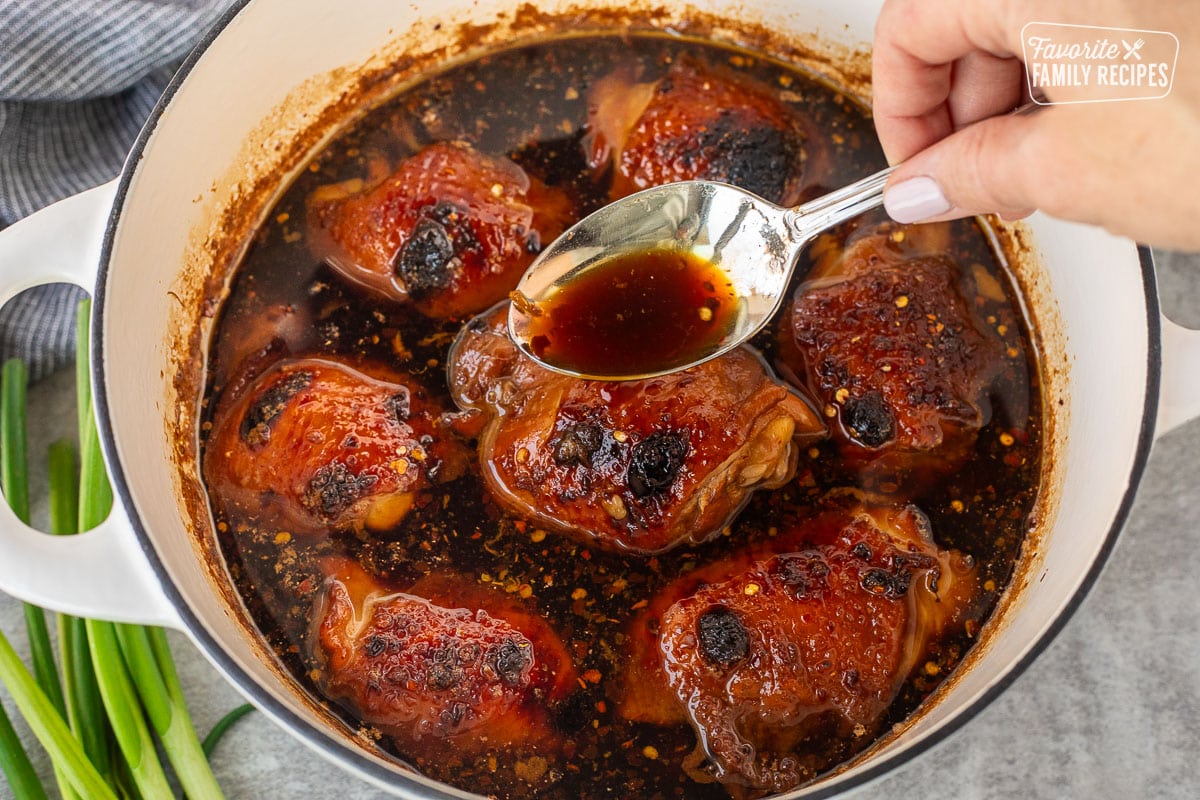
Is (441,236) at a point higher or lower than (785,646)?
A: higher

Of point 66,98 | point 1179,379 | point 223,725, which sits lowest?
point 223,725

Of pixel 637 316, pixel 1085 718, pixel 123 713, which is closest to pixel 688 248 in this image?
pixel 637 316

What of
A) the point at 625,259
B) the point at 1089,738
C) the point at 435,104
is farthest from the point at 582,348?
the point at 1089,738

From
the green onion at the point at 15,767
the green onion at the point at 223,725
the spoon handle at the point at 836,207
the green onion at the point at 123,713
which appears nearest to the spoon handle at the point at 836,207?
the spoon handle at the point at 836,207

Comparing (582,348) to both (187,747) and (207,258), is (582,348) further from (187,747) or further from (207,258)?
(187,747)

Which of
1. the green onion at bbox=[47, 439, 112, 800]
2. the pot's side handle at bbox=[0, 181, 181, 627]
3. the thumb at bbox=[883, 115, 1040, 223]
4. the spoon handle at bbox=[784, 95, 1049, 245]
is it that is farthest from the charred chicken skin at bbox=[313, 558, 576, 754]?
the thumb at bbox=[883, 115, 1040, 223]

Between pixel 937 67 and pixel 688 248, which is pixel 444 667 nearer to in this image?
pixel 688 248

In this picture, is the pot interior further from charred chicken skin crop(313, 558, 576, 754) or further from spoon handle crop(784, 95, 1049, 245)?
spoon handle crop(784, 95, 1049, 245)
